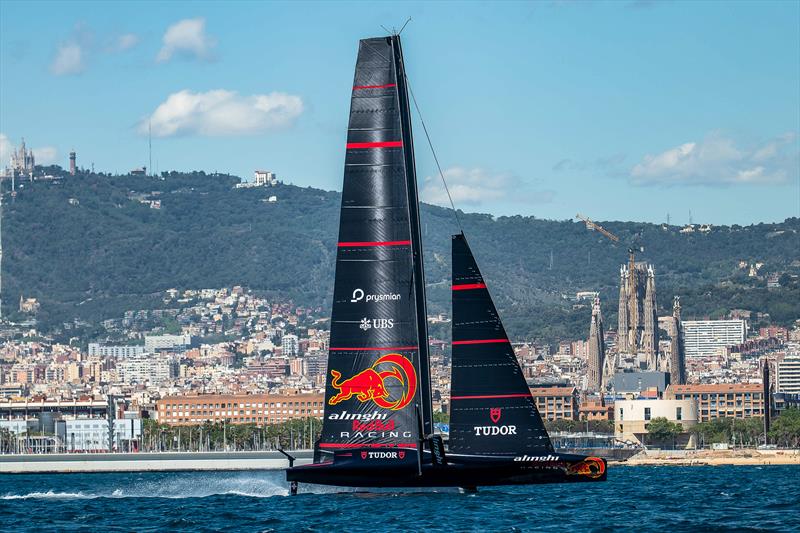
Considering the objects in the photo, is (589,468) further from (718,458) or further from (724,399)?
(724,399)

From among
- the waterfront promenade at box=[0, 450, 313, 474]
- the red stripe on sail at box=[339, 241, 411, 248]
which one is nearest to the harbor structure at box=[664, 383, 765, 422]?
the waterfront promenade at box=[0, 450, 313, 474]

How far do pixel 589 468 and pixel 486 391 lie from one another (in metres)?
2.30

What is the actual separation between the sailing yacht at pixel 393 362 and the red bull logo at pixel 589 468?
0.7 inches

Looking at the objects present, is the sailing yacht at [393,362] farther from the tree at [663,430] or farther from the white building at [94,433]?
the white building at [94,433]

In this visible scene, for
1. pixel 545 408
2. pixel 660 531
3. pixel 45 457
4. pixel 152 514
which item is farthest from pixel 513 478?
pixel 545 408

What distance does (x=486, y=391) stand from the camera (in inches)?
1278


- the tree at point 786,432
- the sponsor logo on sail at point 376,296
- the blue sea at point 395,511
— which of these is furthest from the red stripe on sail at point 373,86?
the tree at point 786,432

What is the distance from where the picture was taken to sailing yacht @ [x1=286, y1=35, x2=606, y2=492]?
3194cm

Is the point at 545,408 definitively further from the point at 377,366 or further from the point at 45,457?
the point at 377,366


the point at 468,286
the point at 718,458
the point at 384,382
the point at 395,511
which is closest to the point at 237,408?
the point at 718,458

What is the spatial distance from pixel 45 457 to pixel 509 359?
8775cm

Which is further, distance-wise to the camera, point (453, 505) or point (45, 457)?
point (45, 457)

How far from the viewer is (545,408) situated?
173 m

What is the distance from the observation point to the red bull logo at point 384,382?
3209 centimetres
